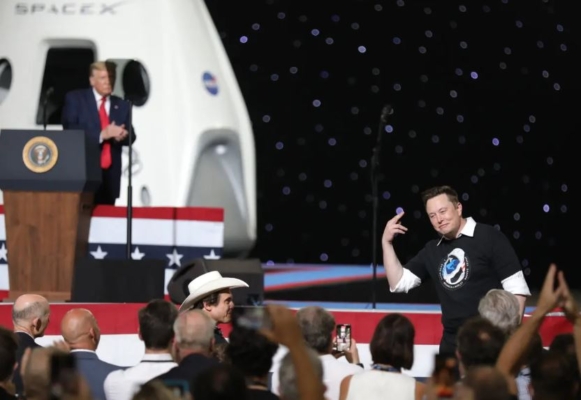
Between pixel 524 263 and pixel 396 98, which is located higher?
pixel 396 98

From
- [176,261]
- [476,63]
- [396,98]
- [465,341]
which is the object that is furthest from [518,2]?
[465,341]

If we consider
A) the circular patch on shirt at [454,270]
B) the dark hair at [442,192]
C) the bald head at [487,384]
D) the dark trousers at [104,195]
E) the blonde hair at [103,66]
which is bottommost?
the bald head at [487,384]

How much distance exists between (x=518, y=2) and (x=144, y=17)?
468 centimetres

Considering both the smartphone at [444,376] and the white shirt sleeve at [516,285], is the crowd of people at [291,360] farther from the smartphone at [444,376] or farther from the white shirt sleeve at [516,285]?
the white shirt sleeve at [516,285]

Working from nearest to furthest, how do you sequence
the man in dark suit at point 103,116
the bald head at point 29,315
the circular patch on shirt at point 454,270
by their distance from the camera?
the bald head at point 29,315
the circular patch on shirt at point 454,270
the man in dark suit at point 103,116

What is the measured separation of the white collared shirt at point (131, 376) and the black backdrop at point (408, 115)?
10109mm

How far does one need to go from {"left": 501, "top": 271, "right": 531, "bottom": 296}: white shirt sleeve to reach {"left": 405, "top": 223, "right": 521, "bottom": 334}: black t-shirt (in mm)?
21

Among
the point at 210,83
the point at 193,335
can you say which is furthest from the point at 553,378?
the point at 210,83

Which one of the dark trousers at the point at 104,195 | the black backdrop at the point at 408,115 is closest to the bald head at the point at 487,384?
the dark trousers at the point at 104,195

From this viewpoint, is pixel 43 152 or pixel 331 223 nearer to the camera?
pixel 43 152

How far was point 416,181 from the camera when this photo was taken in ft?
50.0

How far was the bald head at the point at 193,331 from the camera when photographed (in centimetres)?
477

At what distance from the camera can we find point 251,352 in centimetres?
419

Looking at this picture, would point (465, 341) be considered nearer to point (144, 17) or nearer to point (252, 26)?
point (144, 17)
